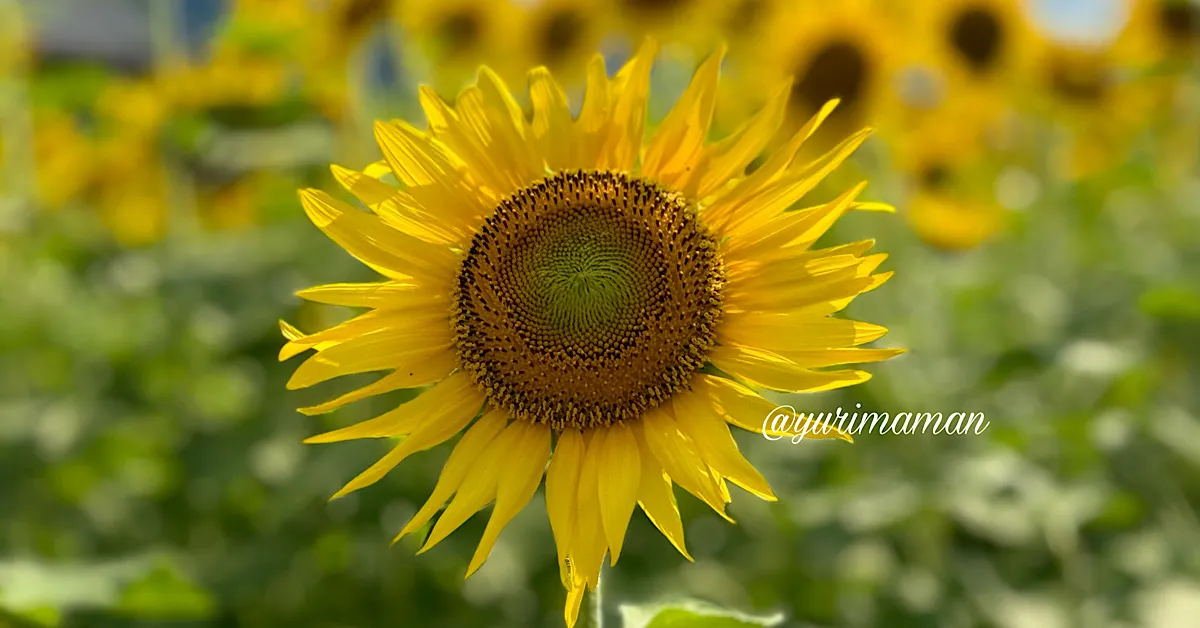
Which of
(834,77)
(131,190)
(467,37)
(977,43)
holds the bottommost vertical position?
(977,43)

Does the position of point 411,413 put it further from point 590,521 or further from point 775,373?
point 775,373

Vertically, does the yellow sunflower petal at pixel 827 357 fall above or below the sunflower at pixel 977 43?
above

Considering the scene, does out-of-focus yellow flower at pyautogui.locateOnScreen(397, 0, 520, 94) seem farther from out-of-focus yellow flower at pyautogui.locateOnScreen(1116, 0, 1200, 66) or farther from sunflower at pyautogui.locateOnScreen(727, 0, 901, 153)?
out-of-focus yellow flower at pyautogui.locateOnScreen(1116, 0, 1200, 66)

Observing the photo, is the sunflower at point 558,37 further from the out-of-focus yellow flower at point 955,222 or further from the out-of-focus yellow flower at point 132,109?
the out-of-focus yellow flower at point 132,109

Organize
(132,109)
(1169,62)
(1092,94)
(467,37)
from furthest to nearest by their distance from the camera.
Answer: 1. (132,109)
2. (1092,94)
3. (467,37)
4. (1169,62)

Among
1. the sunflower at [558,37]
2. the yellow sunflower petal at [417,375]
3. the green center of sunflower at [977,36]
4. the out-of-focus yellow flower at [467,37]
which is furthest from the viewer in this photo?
the sunflower at [558,37]

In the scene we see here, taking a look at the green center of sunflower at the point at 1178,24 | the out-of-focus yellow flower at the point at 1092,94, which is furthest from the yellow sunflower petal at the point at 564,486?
the green center of sunflower at the point at 1178,24

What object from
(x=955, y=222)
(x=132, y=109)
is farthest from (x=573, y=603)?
(x=132, y=109)

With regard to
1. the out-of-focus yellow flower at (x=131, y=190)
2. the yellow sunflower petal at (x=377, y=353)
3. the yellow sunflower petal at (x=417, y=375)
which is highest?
the out-of-focus yellow flower at (x=131, y=190)
